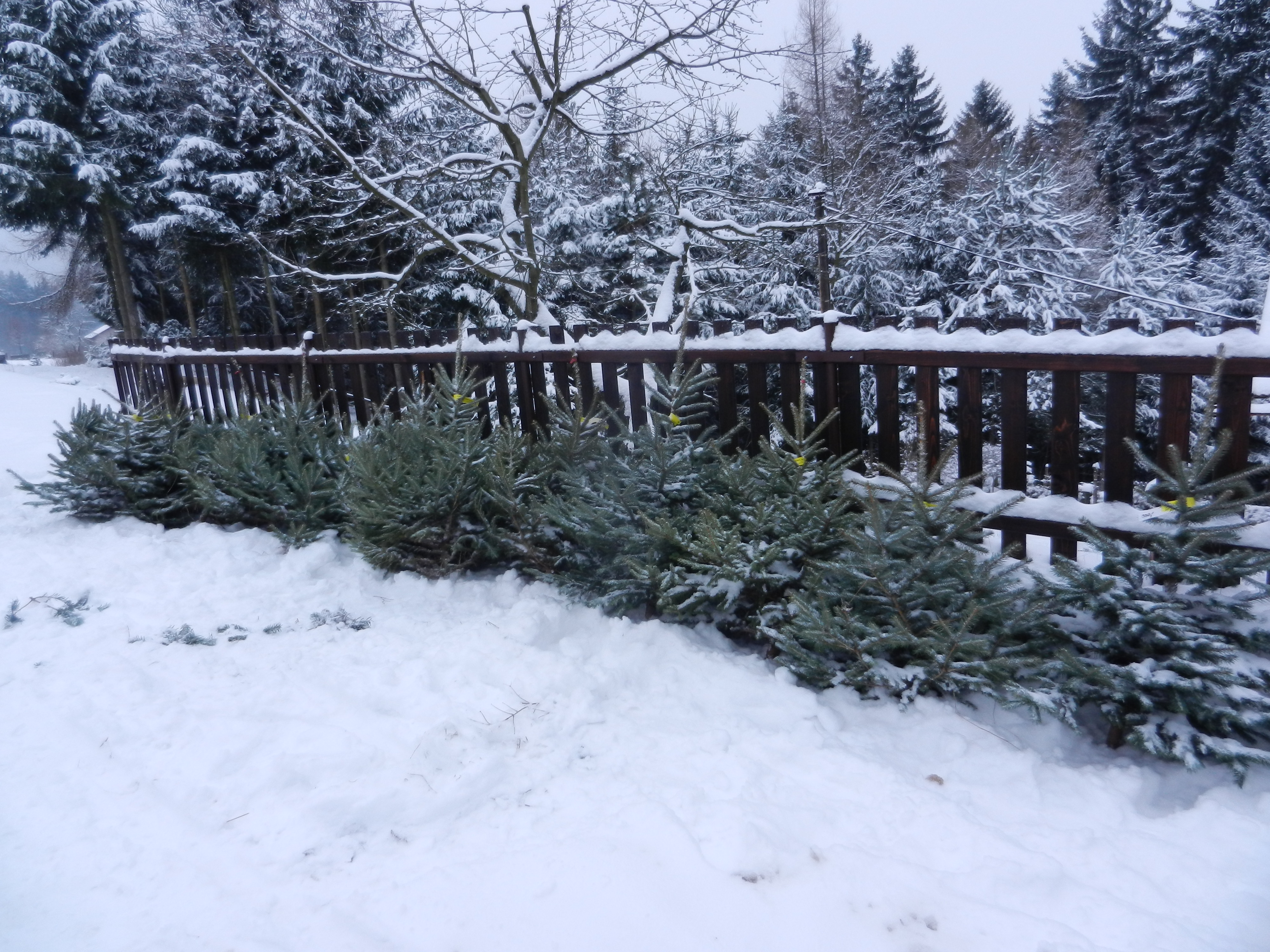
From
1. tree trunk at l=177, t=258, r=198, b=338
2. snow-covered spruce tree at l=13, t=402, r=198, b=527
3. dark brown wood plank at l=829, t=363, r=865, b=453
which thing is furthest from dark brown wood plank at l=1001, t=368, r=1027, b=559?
tree trunk at l=177, t=258, r=198, b=338

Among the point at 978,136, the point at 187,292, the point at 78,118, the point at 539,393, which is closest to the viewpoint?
the point at 539,393

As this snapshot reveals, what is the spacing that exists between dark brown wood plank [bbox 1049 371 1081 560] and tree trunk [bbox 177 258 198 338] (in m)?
22.4

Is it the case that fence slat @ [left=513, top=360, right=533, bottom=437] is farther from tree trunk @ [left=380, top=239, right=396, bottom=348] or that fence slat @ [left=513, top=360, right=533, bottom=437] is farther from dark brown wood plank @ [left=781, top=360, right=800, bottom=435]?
dark brown wood plank @ [left=781, top=360, right=800, bottom=435]

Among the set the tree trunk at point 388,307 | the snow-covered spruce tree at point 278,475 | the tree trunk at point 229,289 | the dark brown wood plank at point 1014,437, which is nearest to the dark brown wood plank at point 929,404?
the dark brown wood plank at point 1014,437

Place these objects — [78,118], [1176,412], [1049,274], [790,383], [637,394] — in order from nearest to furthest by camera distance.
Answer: [1176,412], [790,383], [637,394], [1049,274], [78,118]

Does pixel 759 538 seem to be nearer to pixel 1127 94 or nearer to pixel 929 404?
pixel 929 404

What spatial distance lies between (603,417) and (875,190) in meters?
12.0

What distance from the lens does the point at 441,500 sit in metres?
3.78

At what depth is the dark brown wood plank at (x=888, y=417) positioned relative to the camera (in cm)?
359

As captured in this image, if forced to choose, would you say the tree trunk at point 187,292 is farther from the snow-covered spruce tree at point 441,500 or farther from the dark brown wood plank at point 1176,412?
the dark brown wood plank at point 1176,412

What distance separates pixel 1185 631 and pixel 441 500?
10.5ft

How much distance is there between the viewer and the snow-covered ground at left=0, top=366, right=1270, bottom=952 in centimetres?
176

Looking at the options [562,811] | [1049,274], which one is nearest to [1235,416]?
[562,811]

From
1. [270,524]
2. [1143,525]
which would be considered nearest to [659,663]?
[1143,525]
